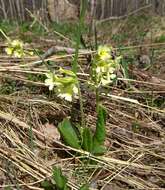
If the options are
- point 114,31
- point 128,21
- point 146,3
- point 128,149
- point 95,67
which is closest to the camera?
point 95,67

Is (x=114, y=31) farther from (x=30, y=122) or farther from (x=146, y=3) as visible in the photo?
(x=30, y=122)

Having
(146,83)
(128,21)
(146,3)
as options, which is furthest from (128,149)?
(146,3)

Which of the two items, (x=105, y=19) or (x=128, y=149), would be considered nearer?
(x=128, y=149)

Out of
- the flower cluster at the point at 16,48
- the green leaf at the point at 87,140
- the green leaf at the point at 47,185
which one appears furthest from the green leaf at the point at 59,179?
the flower cluster at the point at 16,48

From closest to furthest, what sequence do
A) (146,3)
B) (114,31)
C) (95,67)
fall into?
(95,67) → (114,31) → (146,3)

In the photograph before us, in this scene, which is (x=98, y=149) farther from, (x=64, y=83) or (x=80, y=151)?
(x=64, y=83)

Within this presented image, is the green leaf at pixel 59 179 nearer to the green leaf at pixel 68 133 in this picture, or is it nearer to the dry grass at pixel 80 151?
the dry grass at pixel 80 151
